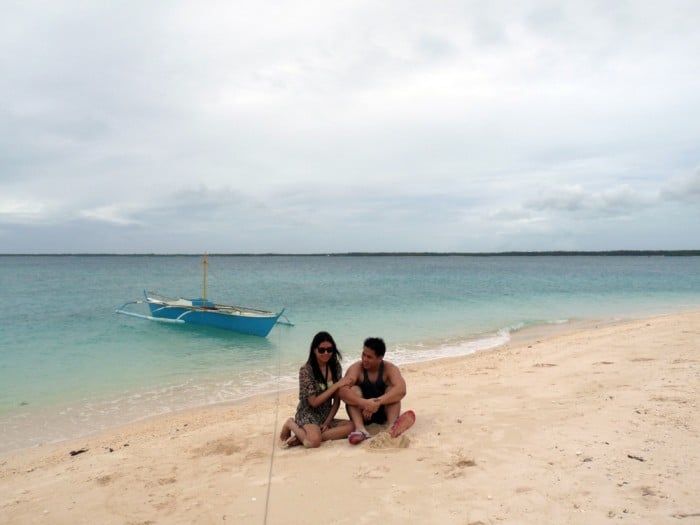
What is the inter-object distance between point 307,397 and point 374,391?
0.73 meters

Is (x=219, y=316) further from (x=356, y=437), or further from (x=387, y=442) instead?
(x=387, y=442)

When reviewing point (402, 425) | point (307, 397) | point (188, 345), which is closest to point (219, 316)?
point (188, 345)

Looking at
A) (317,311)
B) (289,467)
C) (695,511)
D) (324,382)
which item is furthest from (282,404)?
(317,311)

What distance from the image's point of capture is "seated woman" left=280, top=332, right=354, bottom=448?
5.25 meters

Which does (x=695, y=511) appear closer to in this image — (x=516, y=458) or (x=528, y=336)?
(x=516, y=458)

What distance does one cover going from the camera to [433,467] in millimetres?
4238

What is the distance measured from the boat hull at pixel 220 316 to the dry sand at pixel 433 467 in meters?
9.46

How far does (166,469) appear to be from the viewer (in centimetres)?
498

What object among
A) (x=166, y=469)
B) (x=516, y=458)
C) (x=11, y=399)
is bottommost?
(x=11, y=399)

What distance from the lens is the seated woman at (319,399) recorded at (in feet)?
17.2

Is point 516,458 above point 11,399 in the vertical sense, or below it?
above

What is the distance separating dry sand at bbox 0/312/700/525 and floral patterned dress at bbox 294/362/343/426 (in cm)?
37

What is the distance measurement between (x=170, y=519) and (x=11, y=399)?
26.1 feet

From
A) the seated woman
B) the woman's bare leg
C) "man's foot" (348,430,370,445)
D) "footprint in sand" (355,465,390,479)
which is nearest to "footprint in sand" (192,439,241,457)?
the seated woman
